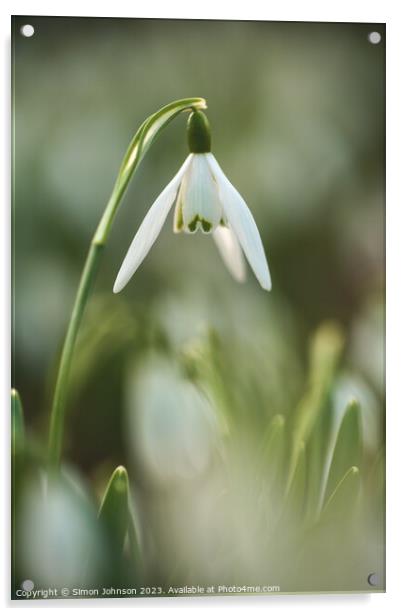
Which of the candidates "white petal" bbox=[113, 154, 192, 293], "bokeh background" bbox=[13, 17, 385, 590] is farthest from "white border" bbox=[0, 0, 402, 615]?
"white petal" bbox=[113, 154, 192, 293]

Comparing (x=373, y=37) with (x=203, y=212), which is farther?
(x=373, y=37)

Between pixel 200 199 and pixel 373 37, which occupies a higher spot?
pixel 373 37

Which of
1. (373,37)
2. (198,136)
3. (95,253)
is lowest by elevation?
(95,253)

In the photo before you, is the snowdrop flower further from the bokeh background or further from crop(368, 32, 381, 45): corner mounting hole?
crop(368, 32, 381, 45): corner mounting hole
